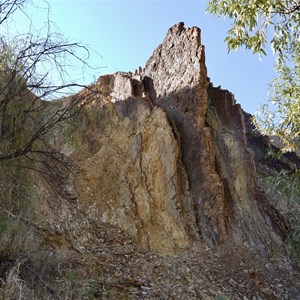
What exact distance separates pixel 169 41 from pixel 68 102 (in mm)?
8063

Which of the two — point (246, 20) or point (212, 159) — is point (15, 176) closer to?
point (246, 20)

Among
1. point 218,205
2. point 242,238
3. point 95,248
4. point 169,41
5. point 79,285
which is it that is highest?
point 169,41

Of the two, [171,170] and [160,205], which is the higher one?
[171,170]

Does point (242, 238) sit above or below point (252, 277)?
above

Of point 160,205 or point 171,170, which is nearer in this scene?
point 160,205

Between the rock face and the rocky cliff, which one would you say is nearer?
the rocky cliff

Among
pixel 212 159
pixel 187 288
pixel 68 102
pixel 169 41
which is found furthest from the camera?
pixel 169 41

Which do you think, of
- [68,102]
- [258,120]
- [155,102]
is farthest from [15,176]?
[155,102]

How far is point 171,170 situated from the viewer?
396 inches

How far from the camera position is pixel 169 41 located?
41.6 feet

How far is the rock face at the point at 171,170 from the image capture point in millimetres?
9305

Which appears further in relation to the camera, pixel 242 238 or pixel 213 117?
pixel 213 117

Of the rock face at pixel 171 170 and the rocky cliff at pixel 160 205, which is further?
the rock face at pixel 171 170

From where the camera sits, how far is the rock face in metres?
9.30
